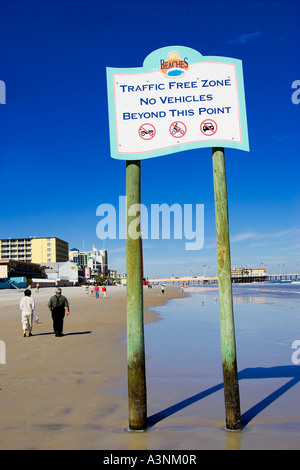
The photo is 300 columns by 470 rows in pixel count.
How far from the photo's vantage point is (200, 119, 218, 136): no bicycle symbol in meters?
5.31

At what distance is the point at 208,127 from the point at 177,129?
0.40 m

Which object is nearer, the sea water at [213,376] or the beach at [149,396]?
the beach at [149,396]

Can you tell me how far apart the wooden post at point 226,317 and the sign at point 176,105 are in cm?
78

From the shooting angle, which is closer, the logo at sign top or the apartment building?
the logo at sign top

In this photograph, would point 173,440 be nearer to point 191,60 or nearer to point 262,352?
point 191,60

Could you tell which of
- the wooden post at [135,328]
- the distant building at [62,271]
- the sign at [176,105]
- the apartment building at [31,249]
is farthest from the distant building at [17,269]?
the sign at [176,105]

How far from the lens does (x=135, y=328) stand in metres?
5.16

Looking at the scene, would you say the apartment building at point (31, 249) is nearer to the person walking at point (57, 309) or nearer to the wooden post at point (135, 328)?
the person walking at point (57, 309)

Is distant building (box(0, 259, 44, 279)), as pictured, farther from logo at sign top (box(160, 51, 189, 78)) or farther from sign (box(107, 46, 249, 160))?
logo at sign top (box(160, 51, 189, 78))

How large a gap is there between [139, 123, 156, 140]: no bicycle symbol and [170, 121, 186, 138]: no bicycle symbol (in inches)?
9.9

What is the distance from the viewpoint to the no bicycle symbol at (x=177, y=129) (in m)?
5.35

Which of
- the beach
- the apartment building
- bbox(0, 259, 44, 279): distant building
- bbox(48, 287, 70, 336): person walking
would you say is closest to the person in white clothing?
bbox(48, 287, 70, 336): person walking

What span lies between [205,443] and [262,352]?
6.45 metres
